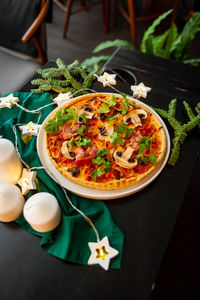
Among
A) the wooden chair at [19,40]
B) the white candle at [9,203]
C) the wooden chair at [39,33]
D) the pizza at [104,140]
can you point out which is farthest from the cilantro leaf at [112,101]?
the wooden chair at [39,33]

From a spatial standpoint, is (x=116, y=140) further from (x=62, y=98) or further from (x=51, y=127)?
(x=62, y=98)

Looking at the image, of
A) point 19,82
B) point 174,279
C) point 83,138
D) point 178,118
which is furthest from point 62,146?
point 174,279

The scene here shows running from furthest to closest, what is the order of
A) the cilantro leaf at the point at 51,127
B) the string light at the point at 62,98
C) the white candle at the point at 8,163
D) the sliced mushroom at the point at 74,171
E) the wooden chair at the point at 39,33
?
the wooden chair at the point at 39,33
the string light at the point at 62,98
the cilantro leaf at the point at 51,127
the sliced mushroom at the point at 74,171
the white candle at the point at 8,163

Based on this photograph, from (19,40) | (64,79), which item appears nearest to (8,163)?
(64,79)

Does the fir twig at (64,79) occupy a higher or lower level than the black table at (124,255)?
higher

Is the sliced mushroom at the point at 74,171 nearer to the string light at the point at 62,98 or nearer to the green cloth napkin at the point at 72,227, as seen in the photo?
the green cloth napkin at the point at 72,227

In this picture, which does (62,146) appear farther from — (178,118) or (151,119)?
(178,118)
